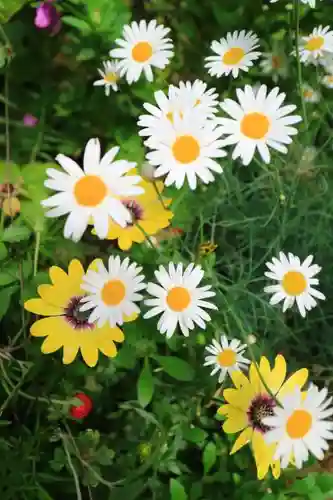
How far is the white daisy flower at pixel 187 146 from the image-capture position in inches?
18.6

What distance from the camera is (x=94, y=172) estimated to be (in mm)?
435

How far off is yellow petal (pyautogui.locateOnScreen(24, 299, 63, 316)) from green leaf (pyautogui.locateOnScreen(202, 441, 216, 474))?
0.60ft

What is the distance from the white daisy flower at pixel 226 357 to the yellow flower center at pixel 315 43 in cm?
33

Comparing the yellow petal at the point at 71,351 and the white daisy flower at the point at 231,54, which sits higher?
the white daisy flower at the point at 231,54

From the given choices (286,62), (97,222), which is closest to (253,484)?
(97,222)

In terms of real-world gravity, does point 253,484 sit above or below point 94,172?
below

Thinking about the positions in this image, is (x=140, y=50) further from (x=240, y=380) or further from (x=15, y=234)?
(x=240, y=380)

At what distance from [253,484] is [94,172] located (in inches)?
12.0

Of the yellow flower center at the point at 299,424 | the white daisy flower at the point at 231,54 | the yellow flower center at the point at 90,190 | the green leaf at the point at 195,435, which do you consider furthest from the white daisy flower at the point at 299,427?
the white daisy flower at the point at 231,54

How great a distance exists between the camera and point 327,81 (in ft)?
2.31

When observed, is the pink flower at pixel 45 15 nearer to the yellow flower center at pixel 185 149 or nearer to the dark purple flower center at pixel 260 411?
the yellow flower center at pixel 185 149

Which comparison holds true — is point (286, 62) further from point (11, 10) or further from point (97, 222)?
point (97, 222)

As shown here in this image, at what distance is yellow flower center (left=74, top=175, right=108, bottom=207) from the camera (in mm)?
427

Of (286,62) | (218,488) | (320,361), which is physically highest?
(286,62)
